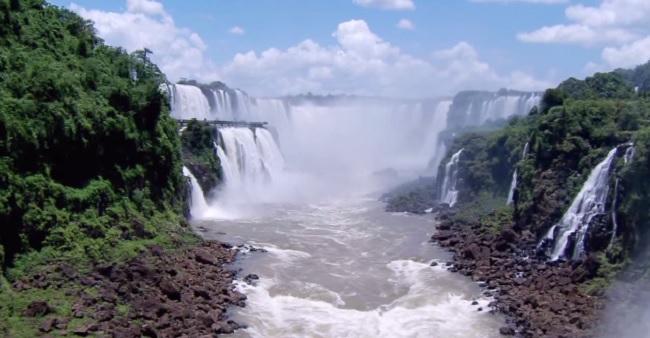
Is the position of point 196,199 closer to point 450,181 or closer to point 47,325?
point 450,181

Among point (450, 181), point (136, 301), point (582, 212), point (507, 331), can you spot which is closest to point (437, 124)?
point (450, 181)

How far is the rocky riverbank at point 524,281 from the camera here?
76.3 ft

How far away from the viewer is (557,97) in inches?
1708

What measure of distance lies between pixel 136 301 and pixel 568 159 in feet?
75.1

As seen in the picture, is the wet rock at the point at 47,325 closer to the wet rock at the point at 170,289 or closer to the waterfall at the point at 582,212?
the wet rock at the point at 170,289

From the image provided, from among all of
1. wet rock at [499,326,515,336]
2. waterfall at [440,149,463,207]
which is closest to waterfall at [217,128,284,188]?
waterfall at [440,149,463,207]

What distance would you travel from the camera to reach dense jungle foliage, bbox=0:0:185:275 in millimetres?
23672

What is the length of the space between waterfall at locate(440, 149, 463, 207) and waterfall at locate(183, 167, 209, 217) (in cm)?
1833

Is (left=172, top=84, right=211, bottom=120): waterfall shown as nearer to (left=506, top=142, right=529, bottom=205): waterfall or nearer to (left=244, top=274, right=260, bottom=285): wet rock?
(left=506, top=142, right=529, bottom=205): waterfall

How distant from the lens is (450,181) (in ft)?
175

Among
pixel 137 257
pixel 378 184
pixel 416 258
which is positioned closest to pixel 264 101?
pixel 378 184

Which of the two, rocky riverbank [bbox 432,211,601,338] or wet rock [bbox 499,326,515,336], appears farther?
rocky riverbank [bbox 432,211,601,338]

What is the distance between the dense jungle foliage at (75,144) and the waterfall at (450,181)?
22212mm

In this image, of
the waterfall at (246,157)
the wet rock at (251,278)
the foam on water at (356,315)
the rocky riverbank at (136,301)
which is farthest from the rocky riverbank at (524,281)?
the waterfall at (246,157)
